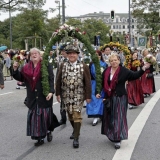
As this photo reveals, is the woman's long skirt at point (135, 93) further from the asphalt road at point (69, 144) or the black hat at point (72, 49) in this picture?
the black hat at point (72, 49)

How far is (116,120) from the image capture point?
19.1ft

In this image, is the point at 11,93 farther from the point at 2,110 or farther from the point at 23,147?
the point at 23,147

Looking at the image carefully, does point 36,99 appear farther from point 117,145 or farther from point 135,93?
point 135,93

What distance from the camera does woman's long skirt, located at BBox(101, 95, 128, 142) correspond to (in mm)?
5805

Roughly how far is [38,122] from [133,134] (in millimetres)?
1916

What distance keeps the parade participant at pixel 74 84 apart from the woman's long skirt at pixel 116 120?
451 mm

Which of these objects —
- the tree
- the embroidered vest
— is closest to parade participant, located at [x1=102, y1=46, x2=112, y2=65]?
the embroidered vest

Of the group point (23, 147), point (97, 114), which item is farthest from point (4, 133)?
point (97, 114)

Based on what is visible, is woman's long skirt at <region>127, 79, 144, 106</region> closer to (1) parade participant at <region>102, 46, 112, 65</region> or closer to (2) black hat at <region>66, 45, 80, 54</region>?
(1) parade participant at <region>102, 46, 112, 65</region>

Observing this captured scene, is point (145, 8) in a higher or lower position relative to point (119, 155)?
higher

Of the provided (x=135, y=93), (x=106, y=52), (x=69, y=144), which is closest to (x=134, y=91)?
(x=135, y=93)

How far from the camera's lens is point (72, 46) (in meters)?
5.81

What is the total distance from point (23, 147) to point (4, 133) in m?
1.20

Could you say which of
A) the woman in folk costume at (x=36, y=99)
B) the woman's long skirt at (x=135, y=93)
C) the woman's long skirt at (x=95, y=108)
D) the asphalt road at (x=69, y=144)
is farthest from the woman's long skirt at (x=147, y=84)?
the woman in folk costume at (x=36, y=99)
